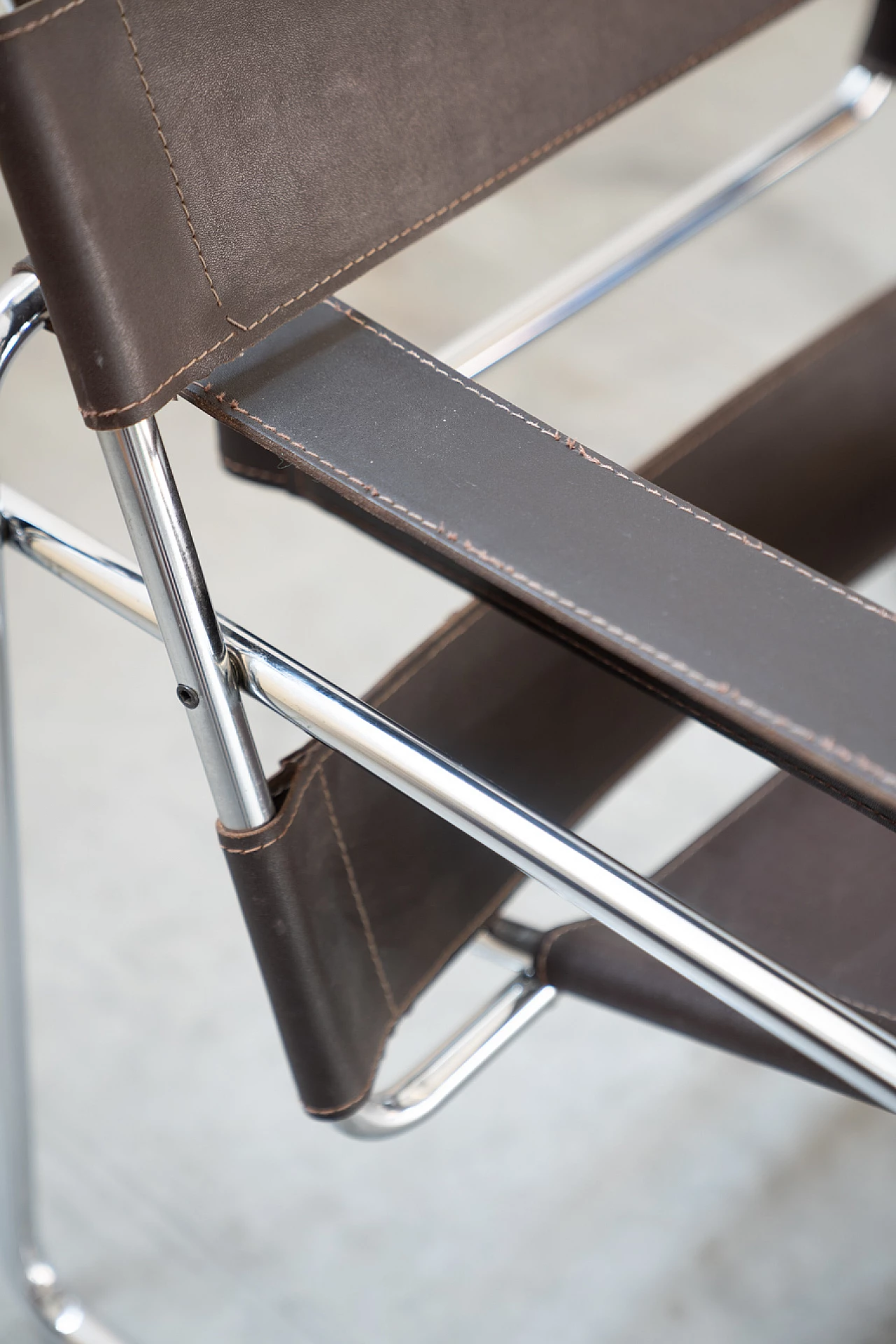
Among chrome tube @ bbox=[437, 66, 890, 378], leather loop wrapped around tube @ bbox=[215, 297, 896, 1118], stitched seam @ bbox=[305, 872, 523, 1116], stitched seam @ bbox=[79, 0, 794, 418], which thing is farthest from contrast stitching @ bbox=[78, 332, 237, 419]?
stitched seam @ bbox=[305, 872, 523, 1116]

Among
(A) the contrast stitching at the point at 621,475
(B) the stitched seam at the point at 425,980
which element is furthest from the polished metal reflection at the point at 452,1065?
(A) the contrast stitching at the point at 621,475

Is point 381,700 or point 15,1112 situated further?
point 15,1112

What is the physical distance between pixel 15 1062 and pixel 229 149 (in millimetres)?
615

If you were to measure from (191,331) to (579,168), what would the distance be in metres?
1.85

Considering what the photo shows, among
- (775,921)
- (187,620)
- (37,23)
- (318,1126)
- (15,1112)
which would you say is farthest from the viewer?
(318,1126)

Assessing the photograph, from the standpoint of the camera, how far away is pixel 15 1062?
2.77 feet

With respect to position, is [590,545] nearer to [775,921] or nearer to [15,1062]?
[775,921]

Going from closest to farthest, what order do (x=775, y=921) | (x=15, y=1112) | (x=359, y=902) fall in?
1. (x=359, y=902)
2. (x=775, y=921)
3. (x=15, y=1112)

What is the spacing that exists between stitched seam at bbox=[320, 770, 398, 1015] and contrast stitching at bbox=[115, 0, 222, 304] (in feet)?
0.72

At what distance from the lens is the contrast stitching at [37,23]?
405 mm

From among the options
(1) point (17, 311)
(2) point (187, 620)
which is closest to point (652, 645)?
(2) point (187, 620)

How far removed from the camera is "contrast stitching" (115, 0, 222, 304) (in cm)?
45

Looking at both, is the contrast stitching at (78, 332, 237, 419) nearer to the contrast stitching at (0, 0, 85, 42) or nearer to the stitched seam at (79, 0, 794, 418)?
the stitched seam at (79, 0, 794, 418)

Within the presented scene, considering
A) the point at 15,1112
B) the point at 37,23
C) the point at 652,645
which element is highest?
the point at 37,23
